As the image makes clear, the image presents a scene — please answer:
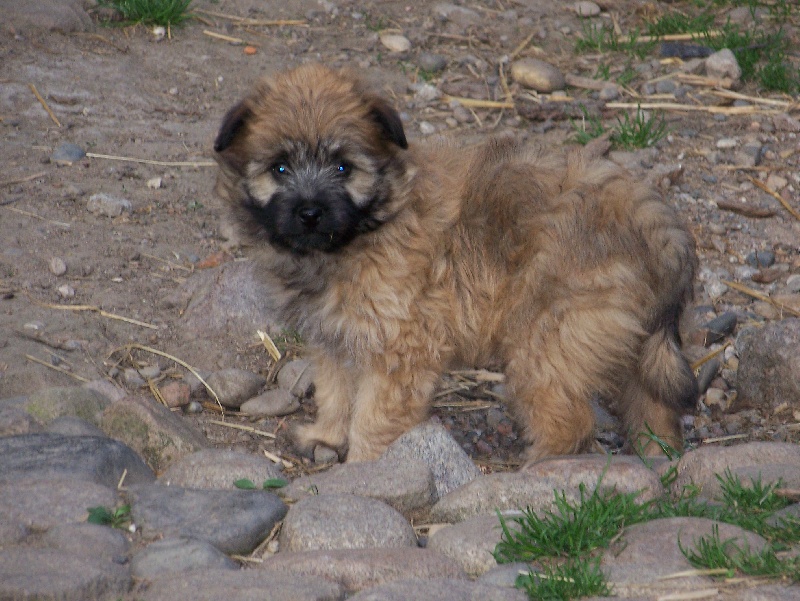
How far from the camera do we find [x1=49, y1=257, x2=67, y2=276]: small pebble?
528cm

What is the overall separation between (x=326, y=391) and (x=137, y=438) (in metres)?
1.03

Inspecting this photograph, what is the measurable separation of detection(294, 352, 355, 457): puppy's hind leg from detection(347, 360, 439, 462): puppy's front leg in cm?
38

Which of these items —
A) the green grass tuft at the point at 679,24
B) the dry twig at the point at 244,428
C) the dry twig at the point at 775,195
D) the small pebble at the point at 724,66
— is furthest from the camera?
the green grass tuft at the point at 679,24

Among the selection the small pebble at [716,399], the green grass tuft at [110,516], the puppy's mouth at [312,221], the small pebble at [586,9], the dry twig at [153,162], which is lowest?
the small pebble at [716,399]

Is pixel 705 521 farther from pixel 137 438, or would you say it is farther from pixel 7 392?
pixel 7 392

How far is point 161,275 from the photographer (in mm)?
5504

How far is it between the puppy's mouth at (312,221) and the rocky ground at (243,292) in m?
0.45

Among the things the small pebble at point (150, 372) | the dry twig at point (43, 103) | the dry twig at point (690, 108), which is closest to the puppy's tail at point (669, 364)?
the small pebble at point (150, 372)

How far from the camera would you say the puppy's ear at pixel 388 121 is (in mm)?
3994

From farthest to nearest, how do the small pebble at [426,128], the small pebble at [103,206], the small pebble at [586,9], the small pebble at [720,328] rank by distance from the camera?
the small pebble at [586,9] < the small pebble at [426,128] < the small pebble at [103,206] < the small pebble at [720,328]

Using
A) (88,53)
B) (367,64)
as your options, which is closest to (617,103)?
(367,64)

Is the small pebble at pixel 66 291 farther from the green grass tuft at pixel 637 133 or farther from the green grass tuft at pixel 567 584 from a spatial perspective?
the green grass tuft at pixel 637 133

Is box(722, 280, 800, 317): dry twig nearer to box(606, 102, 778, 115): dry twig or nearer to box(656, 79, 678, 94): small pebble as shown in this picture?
box(606, 102, 778, 115): dry twig

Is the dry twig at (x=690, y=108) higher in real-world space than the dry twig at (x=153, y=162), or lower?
higher
